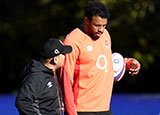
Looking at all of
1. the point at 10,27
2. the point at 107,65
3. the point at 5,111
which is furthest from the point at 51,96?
the point at 10,27

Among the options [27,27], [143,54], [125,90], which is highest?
[27,27]

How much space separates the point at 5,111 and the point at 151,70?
15.7ft

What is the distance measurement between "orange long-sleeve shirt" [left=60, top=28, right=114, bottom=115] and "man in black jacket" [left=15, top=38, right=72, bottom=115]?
0.13m

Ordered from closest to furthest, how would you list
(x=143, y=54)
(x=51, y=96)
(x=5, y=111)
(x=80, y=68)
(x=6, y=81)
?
1. (x=51, y=96)
2. (x=80, y=68)
3. (x=5, y=111)
4. (x=143, y=54)
5. (x=6, y=81)

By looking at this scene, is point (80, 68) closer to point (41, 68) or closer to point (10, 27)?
point (41, 68)

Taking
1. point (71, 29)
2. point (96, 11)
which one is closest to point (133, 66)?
point (96, 11)

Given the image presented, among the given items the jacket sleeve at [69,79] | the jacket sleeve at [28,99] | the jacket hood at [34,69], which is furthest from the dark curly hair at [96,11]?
the jacket sleeve at [28,99]

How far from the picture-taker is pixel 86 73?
371cm

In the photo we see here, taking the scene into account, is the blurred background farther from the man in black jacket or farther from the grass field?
the man in black jacket

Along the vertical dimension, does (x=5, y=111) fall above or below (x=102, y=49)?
below

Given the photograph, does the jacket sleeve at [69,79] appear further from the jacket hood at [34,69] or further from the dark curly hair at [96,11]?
the dark curly hair at [96,11]

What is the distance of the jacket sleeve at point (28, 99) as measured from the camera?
10.8 feet

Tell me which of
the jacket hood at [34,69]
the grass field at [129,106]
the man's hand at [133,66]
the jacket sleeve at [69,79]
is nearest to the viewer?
the jacket hood at [34,69]

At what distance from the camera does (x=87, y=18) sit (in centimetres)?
377
